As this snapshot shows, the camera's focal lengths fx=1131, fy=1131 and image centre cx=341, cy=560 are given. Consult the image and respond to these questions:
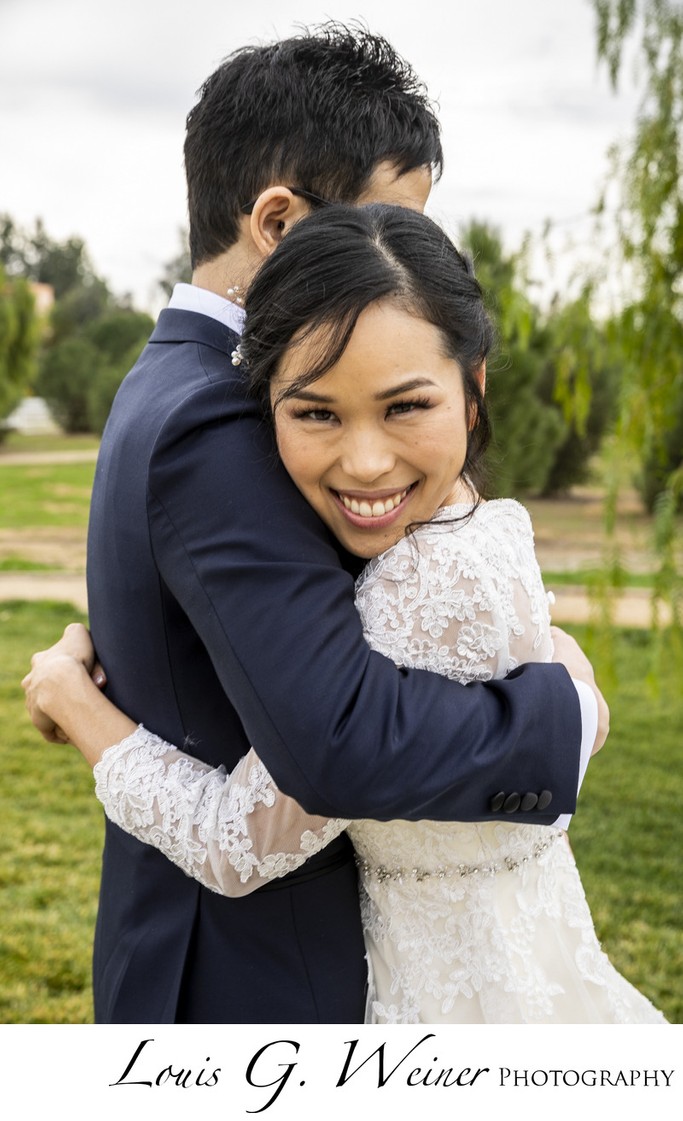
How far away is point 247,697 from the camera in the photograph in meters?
1.31

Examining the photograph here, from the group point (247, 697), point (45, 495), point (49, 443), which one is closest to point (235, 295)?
point (247, 697)

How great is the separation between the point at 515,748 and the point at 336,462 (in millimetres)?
417

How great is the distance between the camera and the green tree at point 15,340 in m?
22.5

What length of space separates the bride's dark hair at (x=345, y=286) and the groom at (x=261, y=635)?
4.1 inches

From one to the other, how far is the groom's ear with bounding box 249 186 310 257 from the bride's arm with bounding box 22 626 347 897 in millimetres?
698

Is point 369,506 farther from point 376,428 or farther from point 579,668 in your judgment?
point 579,668

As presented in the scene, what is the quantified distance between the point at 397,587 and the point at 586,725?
12.2 inches

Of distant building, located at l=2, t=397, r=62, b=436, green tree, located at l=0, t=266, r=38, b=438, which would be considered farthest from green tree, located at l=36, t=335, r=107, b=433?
green tree, located at l=0, t=266, r=38, b=438

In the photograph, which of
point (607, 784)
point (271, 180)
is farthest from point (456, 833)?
point (607, 784)

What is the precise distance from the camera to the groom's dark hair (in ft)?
5.39

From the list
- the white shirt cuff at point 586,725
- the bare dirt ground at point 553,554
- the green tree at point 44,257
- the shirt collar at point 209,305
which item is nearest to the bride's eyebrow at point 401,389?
the shirt collar at point 209,305

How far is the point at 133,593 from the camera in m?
1.54

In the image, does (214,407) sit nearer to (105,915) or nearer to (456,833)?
(456,833)
